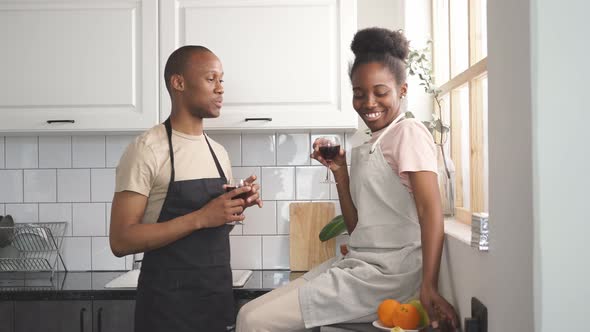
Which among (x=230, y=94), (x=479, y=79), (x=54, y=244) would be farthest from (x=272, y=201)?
(x=479, y=79)

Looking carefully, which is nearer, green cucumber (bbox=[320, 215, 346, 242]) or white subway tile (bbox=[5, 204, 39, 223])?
green cucumber (bbox=[320, 215, 346, 242])

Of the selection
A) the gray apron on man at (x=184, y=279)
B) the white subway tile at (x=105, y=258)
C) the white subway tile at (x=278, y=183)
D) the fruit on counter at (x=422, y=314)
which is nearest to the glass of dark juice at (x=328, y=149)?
the gray apron on man at (x=184, y=279)

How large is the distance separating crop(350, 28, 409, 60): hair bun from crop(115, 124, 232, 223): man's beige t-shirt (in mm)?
633

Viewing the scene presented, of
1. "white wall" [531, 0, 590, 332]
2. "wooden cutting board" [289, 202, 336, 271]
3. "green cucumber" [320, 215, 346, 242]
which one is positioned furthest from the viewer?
"wooden cutting board" [289, 202, 336, 271]

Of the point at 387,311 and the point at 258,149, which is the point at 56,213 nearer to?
the point at 258,149

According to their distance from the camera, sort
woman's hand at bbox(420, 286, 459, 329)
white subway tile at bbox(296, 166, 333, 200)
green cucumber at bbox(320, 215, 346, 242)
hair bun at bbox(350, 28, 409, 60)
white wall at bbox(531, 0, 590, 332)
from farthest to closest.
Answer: white subway tile at bbox(296, 166, 333, 200), green cucumber at bbox(320, 215, 346, 242), hair bun at bbox(350, 28, 409, 60), woman's hand at bbox(420, 286, 459, 329), white wall at bbox(531, 0, 590, 332)

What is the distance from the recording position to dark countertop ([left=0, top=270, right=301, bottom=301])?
8.16 feet

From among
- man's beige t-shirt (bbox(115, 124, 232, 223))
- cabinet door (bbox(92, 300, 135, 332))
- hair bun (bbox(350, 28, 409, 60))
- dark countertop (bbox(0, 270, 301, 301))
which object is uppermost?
hair bun (bbox(350, 28, 409, 60))

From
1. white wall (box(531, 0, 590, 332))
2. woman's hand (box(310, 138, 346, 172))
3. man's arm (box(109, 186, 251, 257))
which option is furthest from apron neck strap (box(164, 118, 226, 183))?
white wall (box(531, 0, 590, 332))

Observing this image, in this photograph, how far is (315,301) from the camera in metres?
1.79

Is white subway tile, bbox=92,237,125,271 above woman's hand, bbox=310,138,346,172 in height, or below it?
below

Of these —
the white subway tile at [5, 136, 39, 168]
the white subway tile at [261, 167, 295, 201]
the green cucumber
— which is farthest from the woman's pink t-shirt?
the white subway tile at [5, 136, 39, 168]

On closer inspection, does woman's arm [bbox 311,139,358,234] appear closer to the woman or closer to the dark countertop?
the woman

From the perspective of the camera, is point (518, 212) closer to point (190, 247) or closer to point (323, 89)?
point (190, 247)
